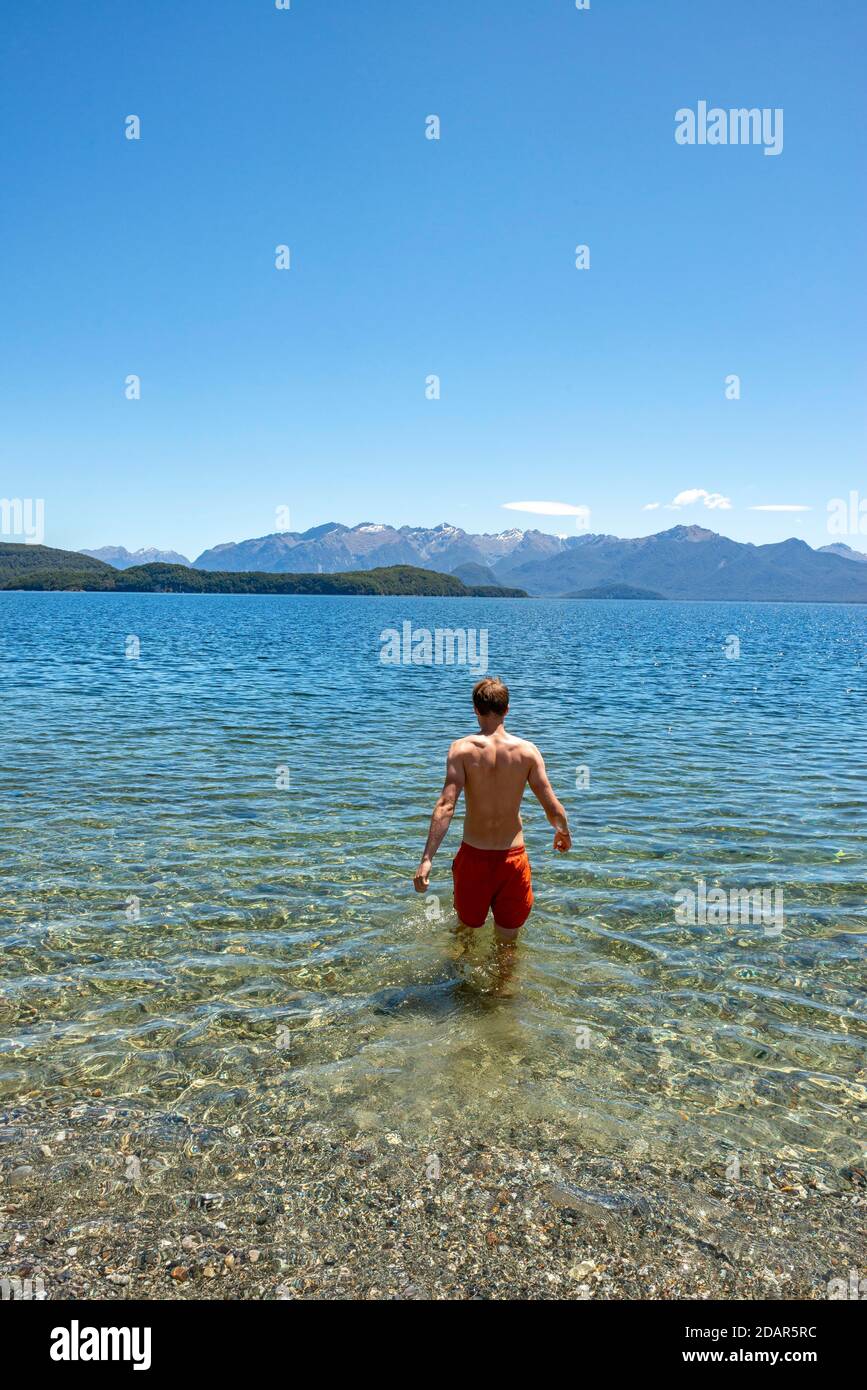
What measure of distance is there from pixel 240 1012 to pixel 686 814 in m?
10.7

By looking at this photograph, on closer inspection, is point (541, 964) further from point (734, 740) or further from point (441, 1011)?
point (734, 740)

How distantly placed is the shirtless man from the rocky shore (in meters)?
2.98

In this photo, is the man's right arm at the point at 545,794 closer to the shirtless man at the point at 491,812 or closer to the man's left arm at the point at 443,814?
the shirtless man at the point at 491,812

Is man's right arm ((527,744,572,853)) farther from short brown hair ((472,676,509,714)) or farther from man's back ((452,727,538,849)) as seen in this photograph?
short brown hair ((472,676,509,714))

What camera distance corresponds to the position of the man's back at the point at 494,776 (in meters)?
8.52

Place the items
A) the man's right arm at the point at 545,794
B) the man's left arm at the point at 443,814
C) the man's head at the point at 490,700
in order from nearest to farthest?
1. the man's left arm at the point at 443,814
2. the man's head at the point at 490,700
3. the man's right arm at the point at 545,794

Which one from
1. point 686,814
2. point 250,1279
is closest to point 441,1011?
point 250,1279

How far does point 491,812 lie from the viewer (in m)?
8.62

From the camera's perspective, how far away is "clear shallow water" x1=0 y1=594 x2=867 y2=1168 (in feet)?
22.1

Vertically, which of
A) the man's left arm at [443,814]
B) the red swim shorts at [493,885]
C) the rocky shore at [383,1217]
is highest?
the man's left arm at [443,814]

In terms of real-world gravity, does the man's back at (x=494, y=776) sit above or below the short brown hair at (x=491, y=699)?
below

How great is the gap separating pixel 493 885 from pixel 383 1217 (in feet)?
13.4

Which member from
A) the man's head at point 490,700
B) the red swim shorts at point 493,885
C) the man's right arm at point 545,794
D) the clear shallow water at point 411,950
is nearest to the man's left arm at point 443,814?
the man's head at point 490,700

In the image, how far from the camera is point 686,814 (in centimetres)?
1602
